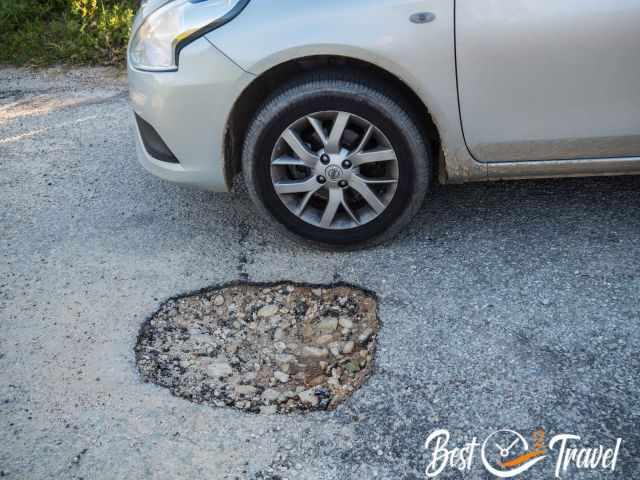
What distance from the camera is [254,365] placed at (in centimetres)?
301

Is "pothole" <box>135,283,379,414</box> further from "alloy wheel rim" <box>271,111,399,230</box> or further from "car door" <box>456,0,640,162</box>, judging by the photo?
"car door" <box>456,0,640,162</box>

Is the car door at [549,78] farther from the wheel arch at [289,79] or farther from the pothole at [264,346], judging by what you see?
the pothole at [264,346]

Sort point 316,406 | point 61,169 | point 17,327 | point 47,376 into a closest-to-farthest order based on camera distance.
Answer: point 316,406 < point 47,376 < point 17,327 < point 61,169

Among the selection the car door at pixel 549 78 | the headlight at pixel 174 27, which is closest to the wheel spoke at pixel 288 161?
the headlight at pixel 174 27

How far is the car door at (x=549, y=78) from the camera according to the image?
9.86 ft

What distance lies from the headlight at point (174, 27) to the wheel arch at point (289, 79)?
0.98ft

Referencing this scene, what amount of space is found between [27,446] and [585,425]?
6.16 feet

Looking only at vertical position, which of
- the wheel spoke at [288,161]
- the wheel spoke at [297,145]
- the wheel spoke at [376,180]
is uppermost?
the wheel spoke at [297,145]

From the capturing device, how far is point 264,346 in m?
3.11

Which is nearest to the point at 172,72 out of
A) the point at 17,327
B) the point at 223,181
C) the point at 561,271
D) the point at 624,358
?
the point at 223,181

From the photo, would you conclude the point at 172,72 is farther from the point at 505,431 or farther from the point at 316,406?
the point at 505,431

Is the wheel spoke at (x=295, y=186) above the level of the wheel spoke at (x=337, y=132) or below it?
below

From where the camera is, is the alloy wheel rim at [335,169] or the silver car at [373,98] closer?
the silver car at [373,98]

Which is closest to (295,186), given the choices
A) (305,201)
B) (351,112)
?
(305,201)
